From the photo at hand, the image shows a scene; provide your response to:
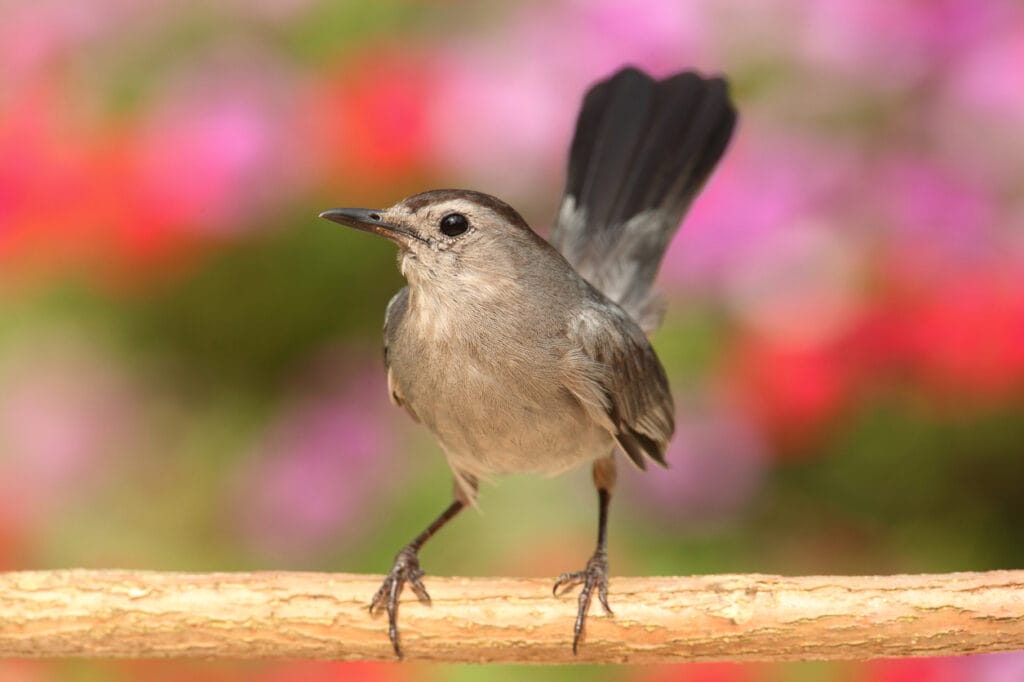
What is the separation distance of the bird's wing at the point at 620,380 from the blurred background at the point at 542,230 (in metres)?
0.66

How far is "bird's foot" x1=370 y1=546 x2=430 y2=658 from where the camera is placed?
7.39ft

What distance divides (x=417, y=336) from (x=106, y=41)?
2642 millimetres

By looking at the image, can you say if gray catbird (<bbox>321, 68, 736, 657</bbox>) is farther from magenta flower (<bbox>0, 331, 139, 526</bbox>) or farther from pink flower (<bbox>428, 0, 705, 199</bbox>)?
magenta flower (<bbox>0, 331, 139, 526</bbox>)

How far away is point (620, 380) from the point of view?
252 centimetres

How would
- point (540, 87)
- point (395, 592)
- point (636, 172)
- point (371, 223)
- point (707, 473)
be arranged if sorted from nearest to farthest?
1. point (371, 223)
2. point (395, 592)
3. point (636, 172)
4. point (707, 473)
5. point (540, 87)

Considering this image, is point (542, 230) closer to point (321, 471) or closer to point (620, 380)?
point (321, 471)

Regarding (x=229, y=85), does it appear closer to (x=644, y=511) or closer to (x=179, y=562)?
(x=179, y=562)


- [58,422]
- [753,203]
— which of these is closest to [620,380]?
[753,203]

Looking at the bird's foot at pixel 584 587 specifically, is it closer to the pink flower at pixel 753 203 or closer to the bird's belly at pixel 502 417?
the bird's belly at pixel 502 417

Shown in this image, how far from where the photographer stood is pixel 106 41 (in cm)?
449

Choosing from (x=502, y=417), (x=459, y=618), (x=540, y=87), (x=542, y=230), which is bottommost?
(x=459, y=618)

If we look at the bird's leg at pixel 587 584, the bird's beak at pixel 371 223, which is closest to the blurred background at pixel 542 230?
the bird's leg at pixel 587 584

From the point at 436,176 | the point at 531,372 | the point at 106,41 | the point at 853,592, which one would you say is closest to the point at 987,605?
the point at 853,592

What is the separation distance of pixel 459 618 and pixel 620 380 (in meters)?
0.58
